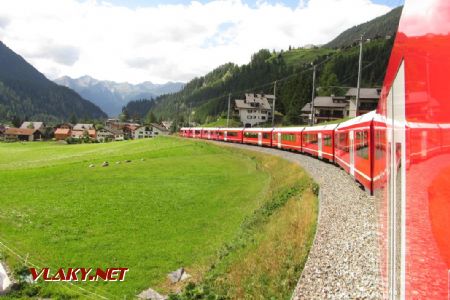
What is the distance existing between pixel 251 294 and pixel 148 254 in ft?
30.9

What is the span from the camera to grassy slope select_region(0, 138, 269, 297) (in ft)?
62.5

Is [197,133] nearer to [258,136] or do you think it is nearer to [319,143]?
[258,136]

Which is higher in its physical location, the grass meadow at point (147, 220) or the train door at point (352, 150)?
the train door at point (352, 150)

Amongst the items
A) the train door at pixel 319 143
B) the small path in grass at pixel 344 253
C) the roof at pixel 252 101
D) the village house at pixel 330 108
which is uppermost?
the roof at pixel 252 101

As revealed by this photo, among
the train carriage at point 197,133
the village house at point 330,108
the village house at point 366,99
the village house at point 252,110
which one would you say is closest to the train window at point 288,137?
the train carriage at point 197,133

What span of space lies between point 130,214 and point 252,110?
111m

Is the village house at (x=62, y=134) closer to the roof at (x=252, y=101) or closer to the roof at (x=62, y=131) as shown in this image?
the roof at (x=62, y=131)

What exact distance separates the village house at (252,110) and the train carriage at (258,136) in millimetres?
73771

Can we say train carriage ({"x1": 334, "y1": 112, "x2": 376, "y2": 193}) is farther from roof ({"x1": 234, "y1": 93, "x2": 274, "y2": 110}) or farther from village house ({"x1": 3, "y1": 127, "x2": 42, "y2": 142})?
village house ({"x1": 3, "y1": 127, "x2": 42, "y2": 142})

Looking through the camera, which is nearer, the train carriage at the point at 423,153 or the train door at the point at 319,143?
the train carriage at the point at 423,153

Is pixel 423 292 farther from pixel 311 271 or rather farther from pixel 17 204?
pixel 17 204

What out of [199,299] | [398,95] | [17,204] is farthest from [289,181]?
[398,95]

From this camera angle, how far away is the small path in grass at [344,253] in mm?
9953

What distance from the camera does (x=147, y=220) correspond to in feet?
83.8
